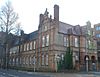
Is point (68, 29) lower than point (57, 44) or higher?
higher

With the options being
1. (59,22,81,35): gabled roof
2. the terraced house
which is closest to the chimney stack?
the terraced house

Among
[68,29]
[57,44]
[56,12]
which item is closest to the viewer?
[57,44]

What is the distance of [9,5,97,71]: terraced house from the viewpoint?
4212 centimetres

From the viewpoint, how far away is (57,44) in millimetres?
42125

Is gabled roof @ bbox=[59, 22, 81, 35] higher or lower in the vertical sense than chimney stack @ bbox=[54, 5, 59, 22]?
lower

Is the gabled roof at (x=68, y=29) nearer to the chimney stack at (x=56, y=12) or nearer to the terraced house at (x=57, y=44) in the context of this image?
the terraced house at (x=57, y=44)

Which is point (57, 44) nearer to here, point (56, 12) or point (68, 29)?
point (68, 29)

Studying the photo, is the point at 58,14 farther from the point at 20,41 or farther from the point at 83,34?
the point at 20,41

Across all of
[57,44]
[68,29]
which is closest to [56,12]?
[68,29]

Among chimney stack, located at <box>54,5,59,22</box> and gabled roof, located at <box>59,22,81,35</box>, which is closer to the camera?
chimney stack, located at <box>54,5,59,22</box>

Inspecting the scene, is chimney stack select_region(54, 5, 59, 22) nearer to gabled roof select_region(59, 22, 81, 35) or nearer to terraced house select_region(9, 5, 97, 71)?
terraced house select_region(9, 5, 97, 71)

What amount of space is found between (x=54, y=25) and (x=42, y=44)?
7108 mm

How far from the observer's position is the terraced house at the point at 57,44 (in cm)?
4212

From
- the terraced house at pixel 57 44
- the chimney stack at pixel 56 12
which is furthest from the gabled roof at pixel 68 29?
the chimney stack at pixel 56 12
